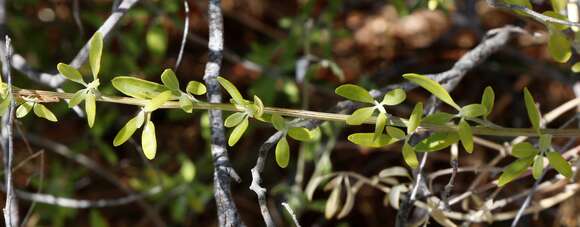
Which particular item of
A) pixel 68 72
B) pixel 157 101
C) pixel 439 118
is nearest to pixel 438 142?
pixel 439 118

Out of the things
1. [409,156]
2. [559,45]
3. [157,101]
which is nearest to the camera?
[157,101]

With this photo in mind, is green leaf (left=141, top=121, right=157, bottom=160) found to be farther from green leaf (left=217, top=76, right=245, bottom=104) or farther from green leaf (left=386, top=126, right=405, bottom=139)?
green leaf (left=386, top=126, right=405, bottom=139)

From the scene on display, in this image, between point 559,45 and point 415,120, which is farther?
point 559,45

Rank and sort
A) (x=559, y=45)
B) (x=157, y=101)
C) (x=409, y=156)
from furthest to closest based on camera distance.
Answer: (x=559, y=45) → (x=409, y=156) → (x=157, y=101)

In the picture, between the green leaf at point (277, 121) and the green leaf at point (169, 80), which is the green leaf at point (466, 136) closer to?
the green leaf at point (277, 121)

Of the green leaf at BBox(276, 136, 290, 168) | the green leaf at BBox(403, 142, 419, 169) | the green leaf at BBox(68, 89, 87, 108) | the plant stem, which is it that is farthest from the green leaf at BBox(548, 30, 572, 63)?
the green leaf at BBox(68, 89, 87, 108)

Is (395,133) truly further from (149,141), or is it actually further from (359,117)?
(149,141)

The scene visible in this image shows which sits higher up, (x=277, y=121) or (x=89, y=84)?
(x=89, y=84)
